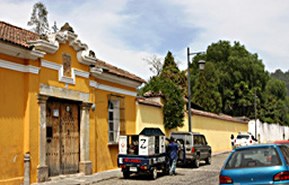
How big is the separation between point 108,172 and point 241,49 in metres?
49.4

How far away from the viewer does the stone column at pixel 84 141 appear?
599 inches

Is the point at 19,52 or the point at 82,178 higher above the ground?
the point at 19,52

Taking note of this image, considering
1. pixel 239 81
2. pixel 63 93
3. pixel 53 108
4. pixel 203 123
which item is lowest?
pixel 203 123

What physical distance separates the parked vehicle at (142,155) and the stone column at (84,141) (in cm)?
167

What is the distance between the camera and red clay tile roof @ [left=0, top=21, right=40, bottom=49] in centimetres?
1219

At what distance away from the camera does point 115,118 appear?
1816 centimetres

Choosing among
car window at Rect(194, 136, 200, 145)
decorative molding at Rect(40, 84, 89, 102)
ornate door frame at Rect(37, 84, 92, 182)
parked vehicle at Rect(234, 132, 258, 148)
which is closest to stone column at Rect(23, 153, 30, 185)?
ornate door frame at Rect(37, 84, 92, 182)

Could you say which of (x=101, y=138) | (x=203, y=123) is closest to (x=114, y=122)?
(x=101, y=138)

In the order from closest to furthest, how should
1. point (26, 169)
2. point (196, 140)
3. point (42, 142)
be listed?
point (26, 169) → point (42, 142) → point (196, 140)

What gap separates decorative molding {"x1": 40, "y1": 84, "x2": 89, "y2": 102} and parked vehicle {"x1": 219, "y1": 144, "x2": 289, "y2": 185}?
313 inches

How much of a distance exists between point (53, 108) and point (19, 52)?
2.74 metres

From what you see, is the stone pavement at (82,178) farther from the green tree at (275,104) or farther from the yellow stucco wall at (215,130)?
the green tree at (275,104)

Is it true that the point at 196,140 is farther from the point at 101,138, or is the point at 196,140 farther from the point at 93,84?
the point at 93,84

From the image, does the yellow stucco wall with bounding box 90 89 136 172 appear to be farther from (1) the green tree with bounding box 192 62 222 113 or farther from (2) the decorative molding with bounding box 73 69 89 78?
(1) the green tree with bounding box 192 62 222 113
